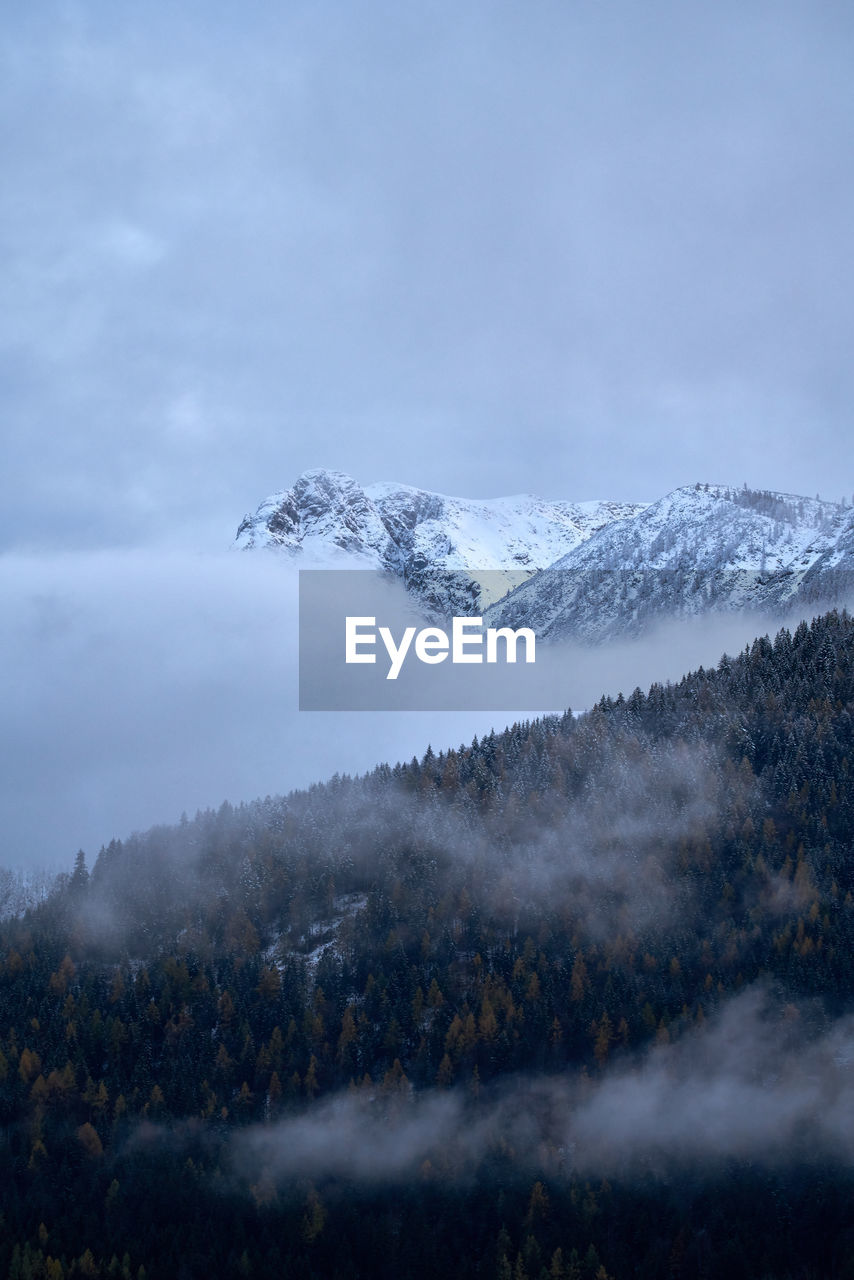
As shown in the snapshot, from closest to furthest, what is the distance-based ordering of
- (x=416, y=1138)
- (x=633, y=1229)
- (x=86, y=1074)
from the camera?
(x=633, y=1229) < (x=416, y=1138) < (x=86, y=1074)

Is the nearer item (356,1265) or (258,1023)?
(356,1265)

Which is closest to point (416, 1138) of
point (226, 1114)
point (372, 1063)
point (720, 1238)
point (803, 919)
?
point (372, 1063)

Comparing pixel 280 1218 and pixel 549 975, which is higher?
pixel 549 975

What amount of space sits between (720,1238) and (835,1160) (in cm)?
2431

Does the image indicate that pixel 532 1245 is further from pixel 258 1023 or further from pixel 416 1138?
pixel 258 1023

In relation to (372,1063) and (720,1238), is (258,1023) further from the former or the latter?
(720,1238)

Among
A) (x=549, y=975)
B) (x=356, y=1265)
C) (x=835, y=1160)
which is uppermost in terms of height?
(x=549, y=975)

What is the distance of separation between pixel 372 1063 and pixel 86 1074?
5506cm

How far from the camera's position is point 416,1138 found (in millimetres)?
162500

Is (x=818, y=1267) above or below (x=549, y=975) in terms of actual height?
below

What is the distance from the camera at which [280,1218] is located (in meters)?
144

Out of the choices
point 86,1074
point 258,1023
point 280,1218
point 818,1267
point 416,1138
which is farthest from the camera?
point 258,1023

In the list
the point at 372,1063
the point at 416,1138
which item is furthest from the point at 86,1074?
the point at 416,1138

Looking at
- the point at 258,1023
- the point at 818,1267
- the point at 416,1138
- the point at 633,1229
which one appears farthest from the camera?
the point at 258,1023
